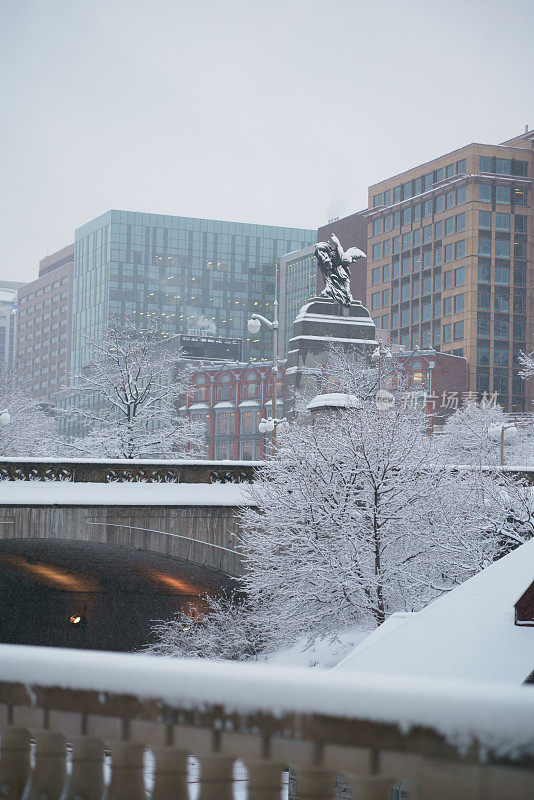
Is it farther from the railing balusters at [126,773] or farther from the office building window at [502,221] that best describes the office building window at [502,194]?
the railing balusters at [126,773]

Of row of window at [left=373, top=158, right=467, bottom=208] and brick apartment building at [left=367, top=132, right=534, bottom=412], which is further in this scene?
row of window at [left=373, top=158, right=467, bottom=208]

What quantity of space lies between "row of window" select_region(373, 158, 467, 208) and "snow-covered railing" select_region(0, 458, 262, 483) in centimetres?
9511

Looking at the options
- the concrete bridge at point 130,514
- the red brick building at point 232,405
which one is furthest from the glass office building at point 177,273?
the concrete bridge at point 130,514

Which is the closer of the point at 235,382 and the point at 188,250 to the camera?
the point at 235,382

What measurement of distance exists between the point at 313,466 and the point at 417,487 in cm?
297

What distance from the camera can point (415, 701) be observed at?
3152mm

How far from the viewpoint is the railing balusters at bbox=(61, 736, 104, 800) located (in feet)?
12.6

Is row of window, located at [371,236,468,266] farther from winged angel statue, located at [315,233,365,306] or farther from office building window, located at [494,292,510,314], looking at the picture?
winged angel statue, located at [315,233,365,306]

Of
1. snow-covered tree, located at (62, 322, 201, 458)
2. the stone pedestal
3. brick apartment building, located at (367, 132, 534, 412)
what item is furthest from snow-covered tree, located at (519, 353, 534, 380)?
brick apartment building, located at (367, 132, 534, 412)

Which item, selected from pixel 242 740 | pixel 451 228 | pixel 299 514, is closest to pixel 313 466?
pixel 299 514

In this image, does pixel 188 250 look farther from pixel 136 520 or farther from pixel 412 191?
pixel 136 520

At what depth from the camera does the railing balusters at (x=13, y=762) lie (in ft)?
13.1

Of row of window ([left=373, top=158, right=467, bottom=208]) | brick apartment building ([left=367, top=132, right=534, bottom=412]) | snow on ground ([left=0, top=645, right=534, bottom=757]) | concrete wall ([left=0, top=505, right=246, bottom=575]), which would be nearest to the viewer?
snow on ground ([left=0, top=645, right=534, bottom=757])

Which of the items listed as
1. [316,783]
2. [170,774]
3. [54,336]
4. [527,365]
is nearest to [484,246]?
[527,365]
